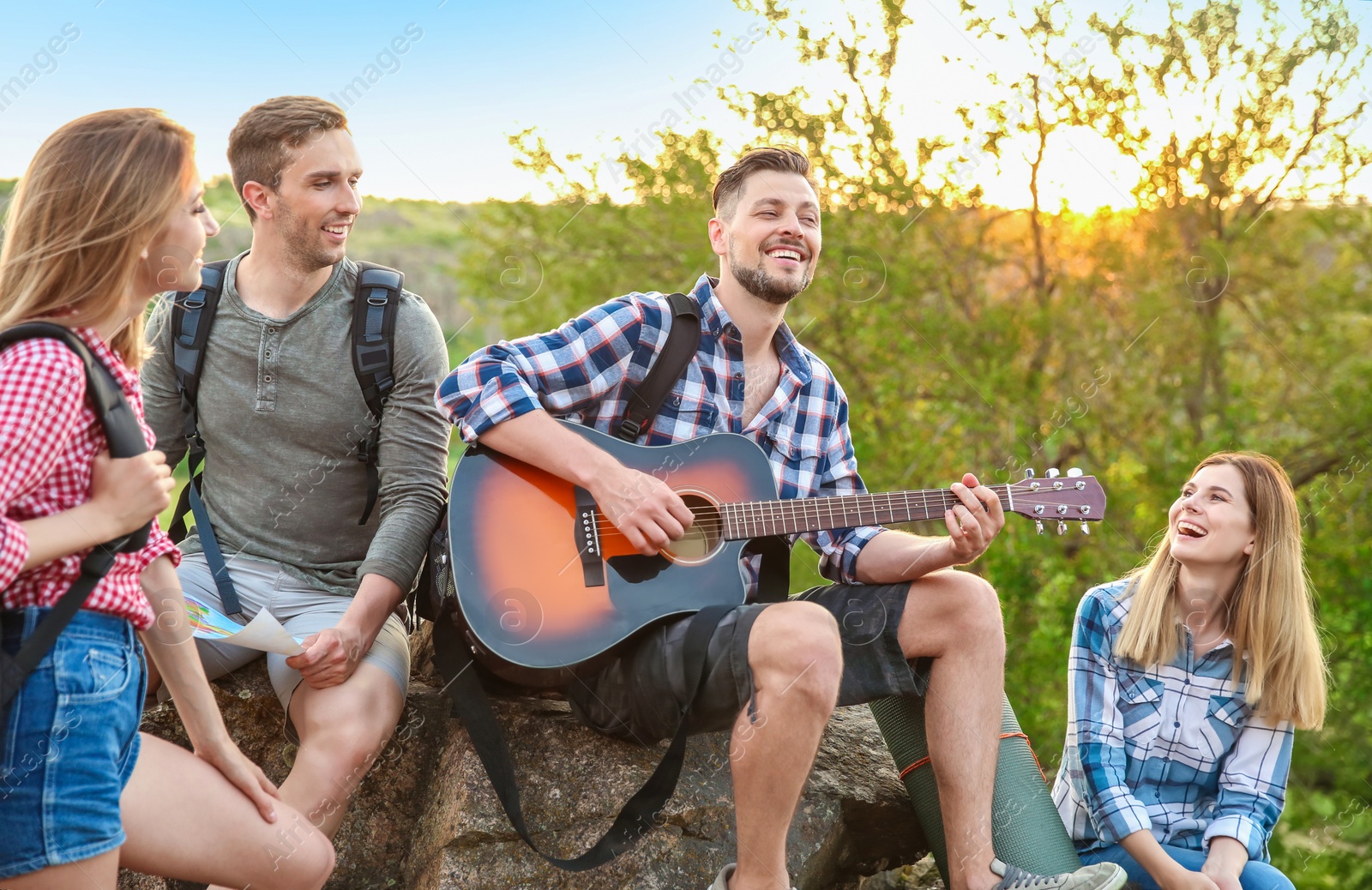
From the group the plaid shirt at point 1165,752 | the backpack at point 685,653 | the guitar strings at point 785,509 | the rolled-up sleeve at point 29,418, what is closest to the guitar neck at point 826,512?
the guitar strings at point 785,509

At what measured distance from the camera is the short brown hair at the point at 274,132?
285 cm

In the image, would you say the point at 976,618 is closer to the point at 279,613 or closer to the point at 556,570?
the point at 556,570

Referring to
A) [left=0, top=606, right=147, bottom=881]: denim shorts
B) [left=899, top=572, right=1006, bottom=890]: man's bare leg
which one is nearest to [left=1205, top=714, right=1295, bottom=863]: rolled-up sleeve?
[left=899, top=572, right=1006, bottom=890]: man's bare leg

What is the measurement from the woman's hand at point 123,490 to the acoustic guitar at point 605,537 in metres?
0.94

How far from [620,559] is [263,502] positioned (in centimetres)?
Answer: 96

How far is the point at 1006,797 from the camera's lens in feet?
8.64

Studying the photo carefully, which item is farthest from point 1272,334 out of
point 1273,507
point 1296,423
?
point 1273,507

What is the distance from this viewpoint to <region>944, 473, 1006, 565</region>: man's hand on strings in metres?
2.56

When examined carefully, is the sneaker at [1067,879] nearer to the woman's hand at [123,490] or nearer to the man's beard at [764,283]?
the man's beard at [764,283]

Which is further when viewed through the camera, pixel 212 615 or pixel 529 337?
pixel 529 337

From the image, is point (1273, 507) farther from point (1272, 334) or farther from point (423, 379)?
point (1272, 334)

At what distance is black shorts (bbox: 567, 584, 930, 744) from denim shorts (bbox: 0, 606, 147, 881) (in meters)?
1.13

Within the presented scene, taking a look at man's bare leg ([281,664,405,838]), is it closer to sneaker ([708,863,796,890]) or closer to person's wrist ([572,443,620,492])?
person's wrist ([572,443,620,492])

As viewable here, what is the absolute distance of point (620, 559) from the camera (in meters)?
2.60
